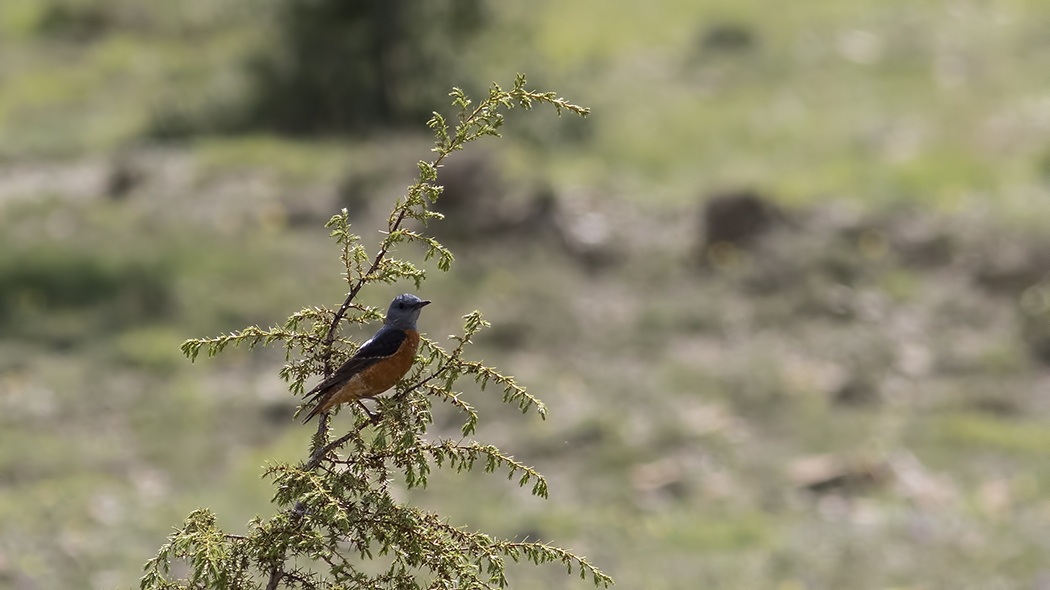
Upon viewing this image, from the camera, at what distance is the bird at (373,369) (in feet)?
12.6

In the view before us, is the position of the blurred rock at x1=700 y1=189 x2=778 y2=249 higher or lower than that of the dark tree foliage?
lower

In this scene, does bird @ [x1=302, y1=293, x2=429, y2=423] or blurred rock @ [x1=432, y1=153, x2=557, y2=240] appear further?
blurred rock @ [x1=432, y1=153, x2=557, y2=240]

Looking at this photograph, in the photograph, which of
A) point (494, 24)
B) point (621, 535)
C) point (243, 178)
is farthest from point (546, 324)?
point (494, 24)

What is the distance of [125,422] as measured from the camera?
39.9 ft

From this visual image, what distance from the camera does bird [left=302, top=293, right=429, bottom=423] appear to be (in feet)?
12.6

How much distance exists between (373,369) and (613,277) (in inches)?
481

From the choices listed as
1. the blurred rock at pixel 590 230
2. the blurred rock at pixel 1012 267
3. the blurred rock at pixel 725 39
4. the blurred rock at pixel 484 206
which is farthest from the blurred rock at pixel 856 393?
the blurred rock at pixel 725 39

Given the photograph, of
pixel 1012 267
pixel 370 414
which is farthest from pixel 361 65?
pixel 370 414

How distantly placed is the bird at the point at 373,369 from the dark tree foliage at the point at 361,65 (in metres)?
18.4

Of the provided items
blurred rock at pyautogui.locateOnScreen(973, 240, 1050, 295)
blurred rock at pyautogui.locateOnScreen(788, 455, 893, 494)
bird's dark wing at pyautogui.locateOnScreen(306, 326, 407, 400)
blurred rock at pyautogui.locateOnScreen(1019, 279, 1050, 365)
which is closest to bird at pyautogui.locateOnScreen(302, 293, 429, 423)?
bird's dark wing at pyautogui.locateOnScreen(306, 326, 407, 400)

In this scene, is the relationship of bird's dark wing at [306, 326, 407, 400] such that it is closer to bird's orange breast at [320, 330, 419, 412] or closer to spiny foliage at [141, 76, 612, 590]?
bird's orange breast at [320, 330, 419, 412]

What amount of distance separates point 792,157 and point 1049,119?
15.7 feet

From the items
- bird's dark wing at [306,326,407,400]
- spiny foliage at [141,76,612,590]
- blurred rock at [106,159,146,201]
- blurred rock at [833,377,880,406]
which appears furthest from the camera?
blurred rock at [106,159,146,201]

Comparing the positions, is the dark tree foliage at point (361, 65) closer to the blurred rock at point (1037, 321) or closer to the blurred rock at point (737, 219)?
the blurred rock at point (737, 219)
